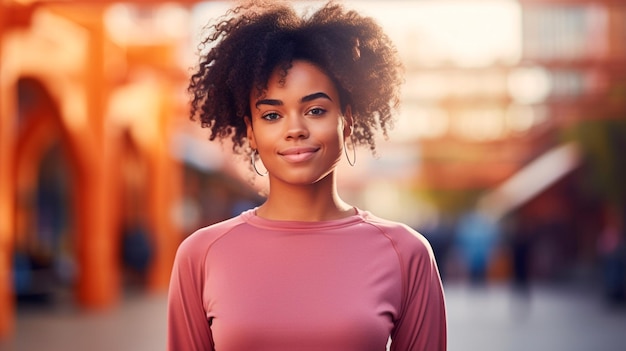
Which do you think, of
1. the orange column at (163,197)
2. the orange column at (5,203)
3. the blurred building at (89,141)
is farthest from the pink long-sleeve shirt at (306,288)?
the orange column at (163,197)

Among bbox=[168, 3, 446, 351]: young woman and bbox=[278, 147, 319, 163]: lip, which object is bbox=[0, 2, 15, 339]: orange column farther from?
bbox=[278, 147, 319, 163]: lip

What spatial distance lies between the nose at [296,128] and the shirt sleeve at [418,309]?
333 mm

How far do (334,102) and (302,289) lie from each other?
16.0 inches

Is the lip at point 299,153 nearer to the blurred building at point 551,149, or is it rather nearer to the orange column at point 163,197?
the blurred building at point 551,149

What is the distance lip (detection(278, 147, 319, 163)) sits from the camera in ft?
7.10

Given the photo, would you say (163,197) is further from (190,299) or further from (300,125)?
(300,125)

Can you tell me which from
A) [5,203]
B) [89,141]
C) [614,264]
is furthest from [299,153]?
[614,264]

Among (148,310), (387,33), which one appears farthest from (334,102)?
(148,310)

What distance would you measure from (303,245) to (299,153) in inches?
7.6

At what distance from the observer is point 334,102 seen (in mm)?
2209

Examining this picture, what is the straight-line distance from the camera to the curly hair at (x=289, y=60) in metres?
2.22

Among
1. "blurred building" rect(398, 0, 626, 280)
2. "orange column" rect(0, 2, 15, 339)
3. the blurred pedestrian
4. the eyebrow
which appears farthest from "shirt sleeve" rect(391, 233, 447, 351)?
the blurred pedestrian

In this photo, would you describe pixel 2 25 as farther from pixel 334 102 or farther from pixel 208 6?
pixel 334 102

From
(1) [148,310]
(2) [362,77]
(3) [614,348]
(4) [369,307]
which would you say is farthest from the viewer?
(1) [148,310]
